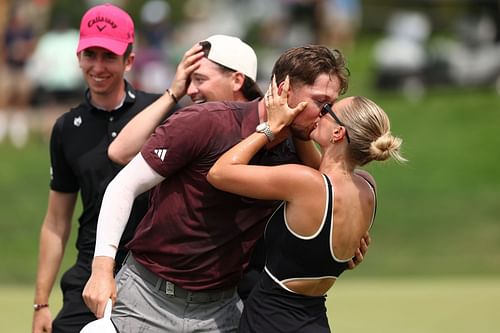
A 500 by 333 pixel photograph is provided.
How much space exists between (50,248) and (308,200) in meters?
2.09

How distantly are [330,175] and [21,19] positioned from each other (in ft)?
48.2

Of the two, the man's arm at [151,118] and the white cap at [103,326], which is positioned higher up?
the man's arm at [151,118]

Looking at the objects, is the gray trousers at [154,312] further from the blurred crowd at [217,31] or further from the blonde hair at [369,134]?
the blurred crowd at [217,31]

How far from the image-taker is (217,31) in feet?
73.9

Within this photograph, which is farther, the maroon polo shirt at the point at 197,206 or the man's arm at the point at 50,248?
the man's arm at the point at 50,248

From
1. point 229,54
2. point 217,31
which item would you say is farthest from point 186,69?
point 217,31

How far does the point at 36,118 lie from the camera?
18.6 metres

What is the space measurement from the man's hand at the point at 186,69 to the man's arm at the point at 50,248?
1053 millimetres

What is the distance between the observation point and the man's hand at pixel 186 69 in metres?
5.53

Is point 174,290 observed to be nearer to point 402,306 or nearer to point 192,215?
point 192,215

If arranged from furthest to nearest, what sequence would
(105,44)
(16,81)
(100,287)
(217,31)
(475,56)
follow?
(217,31)
(475,56)
(16,81)
(105,44)
(100,287)

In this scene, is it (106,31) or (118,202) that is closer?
(118,202)

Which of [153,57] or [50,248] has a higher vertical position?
[153,57]

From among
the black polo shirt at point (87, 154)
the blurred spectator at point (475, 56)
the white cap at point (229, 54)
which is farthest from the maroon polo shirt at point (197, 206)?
the blurred spectator at point (475, 56)
